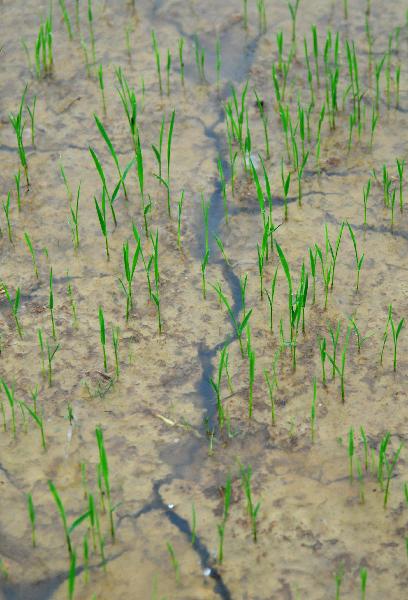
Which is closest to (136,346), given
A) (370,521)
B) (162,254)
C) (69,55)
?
(162,254)

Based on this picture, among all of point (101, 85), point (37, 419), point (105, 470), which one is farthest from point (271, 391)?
point (101, 85)

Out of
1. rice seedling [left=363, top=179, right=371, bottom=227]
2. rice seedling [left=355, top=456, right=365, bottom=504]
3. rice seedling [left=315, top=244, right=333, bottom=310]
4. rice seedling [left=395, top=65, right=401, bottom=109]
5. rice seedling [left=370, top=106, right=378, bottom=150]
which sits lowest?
rice seedling [left=355, top=456, right=365, bottom=504]

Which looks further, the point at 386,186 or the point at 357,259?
the point at 386,186

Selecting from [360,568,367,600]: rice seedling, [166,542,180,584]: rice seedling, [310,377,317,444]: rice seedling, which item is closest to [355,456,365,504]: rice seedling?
[310,377,317,444]: rice seedling

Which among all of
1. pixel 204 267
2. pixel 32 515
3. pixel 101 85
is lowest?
pixel 32 515

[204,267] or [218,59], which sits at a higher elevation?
[218,59]

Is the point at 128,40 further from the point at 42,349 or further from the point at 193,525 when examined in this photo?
the point at 193,525

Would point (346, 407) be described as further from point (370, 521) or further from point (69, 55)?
point (69, 55)

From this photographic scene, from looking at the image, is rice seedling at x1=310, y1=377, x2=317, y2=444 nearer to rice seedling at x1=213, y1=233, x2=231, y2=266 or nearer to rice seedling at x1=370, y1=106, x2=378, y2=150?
rice seedling at x1=213, y1=233, x2=231, y2=266

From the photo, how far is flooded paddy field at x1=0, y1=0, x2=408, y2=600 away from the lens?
2.46 m

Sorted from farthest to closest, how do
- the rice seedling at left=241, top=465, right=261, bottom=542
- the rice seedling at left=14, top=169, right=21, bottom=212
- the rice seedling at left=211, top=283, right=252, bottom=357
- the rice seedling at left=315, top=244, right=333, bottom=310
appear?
the rice seedling at left=14, top=169, right=21, bottom=212 → the rice seedling at left=315, top=244, right=333, bottom=310 → the rice seedling at left=211, top=283, right=252, bottom=357 → the rice seedling at left=241, top=465, right=261, bottom=542

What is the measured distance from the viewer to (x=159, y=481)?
8.64ft

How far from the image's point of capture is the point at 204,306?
3.21m

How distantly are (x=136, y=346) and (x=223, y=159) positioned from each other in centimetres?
115
